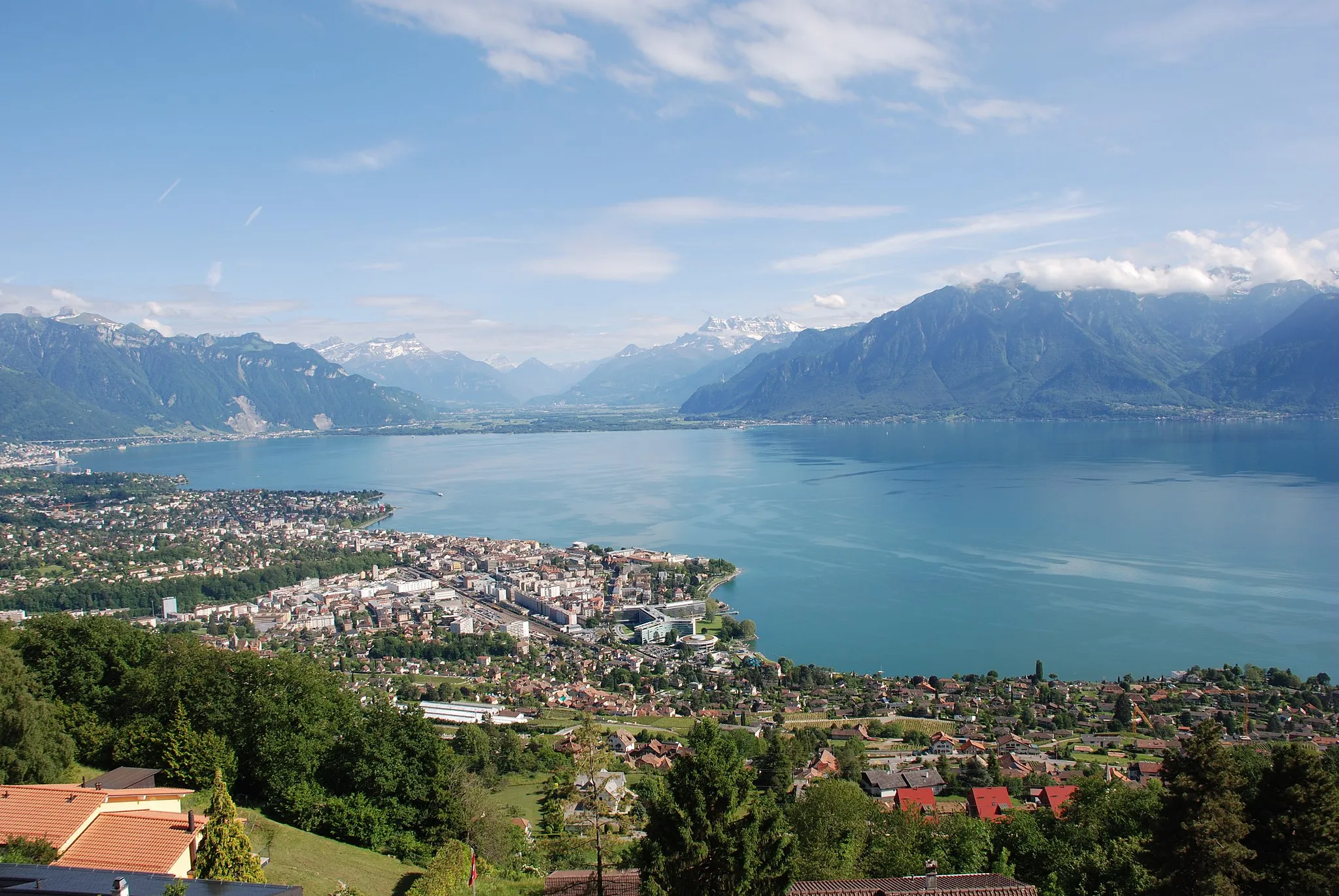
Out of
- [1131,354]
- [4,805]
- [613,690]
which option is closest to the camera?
[4,805]

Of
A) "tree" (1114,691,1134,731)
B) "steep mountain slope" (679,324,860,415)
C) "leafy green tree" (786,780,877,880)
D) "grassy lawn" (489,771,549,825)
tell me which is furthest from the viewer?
"steep mountain slope" (679,324,860,415)

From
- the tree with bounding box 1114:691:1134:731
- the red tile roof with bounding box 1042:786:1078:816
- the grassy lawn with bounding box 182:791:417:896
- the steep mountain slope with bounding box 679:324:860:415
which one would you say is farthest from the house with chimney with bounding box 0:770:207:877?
the steep mountain slope with bounding box 679:324:860:415

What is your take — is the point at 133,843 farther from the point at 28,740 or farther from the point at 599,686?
the point at 599,686

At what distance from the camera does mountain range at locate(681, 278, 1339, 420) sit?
276ft

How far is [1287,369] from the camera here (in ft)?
268

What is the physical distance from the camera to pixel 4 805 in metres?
5.01

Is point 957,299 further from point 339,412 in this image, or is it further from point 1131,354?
point 339,412

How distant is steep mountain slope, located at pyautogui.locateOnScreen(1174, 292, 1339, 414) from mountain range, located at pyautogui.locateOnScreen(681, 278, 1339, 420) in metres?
0.14

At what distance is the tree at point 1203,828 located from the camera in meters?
4.44

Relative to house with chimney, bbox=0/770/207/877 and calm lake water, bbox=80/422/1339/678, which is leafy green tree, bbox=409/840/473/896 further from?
calm lake water, bbox=80/422/1339/678

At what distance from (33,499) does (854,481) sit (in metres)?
40.0

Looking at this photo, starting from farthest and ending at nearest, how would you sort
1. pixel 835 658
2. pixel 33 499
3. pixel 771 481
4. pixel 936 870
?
pixel 771 481
pixel 33 499
pixel 835 658
pixel 936 870

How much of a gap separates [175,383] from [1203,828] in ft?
397

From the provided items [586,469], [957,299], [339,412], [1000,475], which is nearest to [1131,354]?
[957,299]
